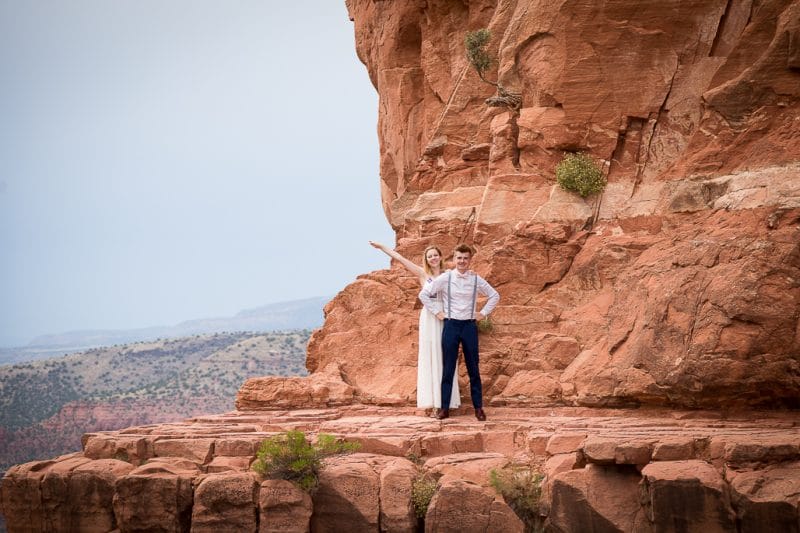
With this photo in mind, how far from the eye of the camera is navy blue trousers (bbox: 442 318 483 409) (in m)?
14.5

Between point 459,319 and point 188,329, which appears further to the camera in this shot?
point 188,329

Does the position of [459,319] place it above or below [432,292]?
below

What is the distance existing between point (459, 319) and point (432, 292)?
0.64 metres

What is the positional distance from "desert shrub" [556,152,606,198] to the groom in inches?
123

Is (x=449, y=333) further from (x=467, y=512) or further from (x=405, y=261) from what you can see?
(x=467, y=512)

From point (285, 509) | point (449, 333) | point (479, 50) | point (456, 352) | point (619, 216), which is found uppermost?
point (479, 50)

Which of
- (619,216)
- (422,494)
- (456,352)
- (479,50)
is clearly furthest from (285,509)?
(479,50)

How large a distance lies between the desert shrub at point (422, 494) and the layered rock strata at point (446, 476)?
0.32 ft

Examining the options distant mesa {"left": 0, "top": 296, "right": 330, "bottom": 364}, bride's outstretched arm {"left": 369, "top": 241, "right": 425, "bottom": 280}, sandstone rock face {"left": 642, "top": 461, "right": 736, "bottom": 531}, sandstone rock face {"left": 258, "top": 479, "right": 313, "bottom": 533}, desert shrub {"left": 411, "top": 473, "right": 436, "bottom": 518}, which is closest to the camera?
sandstone rock face {"left": 642, "top": 461, "right": 736, "bottom": 531}

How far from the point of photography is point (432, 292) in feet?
48.5

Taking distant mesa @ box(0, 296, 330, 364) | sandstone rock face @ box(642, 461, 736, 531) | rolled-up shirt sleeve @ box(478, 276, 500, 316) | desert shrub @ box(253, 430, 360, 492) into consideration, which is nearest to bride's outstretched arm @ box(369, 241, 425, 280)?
rolled-up shirt sleeve @ box(478, 276, 500, 316)

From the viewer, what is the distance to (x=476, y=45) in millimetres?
18391

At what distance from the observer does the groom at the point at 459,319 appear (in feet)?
47.8

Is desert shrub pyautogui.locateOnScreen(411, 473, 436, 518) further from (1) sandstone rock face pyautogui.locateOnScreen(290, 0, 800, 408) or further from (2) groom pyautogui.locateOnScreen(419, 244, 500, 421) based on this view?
(1) sandstone rock face pyautogui.locateOnScreen(290, 0, 800, 408)
